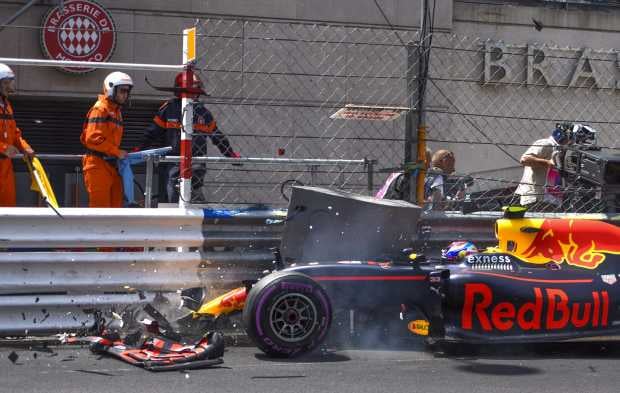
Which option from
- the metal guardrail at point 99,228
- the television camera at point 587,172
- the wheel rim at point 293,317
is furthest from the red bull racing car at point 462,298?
the television camera at point 587,172

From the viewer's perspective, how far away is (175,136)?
8.86 meters

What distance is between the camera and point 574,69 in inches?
541

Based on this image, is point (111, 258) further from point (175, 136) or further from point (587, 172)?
point (587, 172)

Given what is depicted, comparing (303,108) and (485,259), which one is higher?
(303,108)

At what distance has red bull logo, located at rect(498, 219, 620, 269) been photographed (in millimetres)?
6812

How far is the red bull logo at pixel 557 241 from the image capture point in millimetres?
6812

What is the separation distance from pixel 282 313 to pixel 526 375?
1579 mm

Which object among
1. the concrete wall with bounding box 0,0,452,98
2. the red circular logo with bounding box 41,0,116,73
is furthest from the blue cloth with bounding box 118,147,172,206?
the red circular logo with bounding box 41,0,116,73

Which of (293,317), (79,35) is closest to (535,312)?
(293,317)

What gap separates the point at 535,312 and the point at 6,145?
424cm

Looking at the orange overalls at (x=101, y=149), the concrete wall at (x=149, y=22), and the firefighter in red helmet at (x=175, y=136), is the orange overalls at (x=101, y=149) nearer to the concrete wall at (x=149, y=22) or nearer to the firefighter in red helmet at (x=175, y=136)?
the firefighter in red helmet at (x=175, y=136)

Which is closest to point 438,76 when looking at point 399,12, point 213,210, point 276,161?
point 276,161

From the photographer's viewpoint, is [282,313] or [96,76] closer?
[282,313]

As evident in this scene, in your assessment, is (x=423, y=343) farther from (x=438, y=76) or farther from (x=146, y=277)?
(x=438, y=76)
